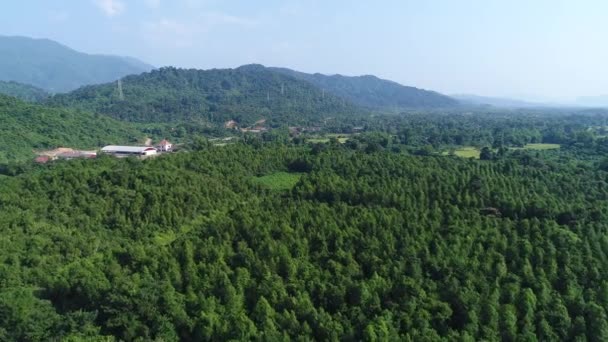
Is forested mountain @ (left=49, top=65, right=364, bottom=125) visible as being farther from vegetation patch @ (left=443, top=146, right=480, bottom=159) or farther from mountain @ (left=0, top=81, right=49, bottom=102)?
vegetation patch @ (left=443, top=146, right=480, bottom=159)

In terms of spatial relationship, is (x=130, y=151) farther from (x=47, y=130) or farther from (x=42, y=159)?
(x=47, y=130)

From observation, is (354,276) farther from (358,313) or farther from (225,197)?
(225,197)

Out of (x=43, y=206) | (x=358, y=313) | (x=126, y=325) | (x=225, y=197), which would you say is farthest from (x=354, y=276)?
(x=43, y=206)

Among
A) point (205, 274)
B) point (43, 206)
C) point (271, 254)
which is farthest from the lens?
point (43, 206)

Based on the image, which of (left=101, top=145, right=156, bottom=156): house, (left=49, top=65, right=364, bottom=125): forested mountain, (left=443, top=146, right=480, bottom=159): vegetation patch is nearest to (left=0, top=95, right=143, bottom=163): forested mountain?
(left=101, top=145, right=156, bottom=156): house

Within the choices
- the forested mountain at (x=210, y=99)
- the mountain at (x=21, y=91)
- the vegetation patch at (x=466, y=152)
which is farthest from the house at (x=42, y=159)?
the mountain at (x=21, y=91)
